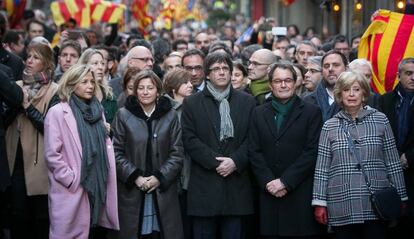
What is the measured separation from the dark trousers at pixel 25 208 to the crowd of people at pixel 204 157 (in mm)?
11

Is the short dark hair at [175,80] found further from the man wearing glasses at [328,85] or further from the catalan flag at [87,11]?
the catalan flag at [87,11]

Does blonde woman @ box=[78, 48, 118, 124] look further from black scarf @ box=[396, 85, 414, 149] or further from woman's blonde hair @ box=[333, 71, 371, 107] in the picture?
black scarf @ box=[396, 85, 414, 149]

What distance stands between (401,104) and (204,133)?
1.99 m

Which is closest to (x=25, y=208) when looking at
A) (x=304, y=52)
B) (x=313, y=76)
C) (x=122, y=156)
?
(x=122, y=156)

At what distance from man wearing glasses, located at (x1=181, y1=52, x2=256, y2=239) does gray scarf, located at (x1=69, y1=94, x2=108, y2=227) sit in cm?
86

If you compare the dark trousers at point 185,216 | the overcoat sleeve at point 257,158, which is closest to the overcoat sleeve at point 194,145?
the overcoat sleeve at point 257,158

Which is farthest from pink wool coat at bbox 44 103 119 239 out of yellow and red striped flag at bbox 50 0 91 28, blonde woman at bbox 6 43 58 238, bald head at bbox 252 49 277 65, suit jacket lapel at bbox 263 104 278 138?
yellow and red striped flag at bbox 50 0 91 28

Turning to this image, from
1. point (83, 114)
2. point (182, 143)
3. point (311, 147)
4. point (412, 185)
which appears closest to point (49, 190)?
point (83, 114)

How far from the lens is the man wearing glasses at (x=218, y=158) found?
27.9ft

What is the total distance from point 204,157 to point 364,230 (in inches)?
64.2

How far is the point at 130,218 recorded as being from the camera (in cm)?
853

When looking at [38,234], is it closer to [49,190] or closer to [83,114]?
[49,190]

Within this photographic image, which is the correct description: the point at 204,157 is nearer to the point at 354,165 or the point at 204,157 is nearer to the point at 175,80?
the point at 175,80

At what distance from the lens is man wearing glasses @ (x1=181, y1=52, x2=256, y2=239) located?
8.50m
